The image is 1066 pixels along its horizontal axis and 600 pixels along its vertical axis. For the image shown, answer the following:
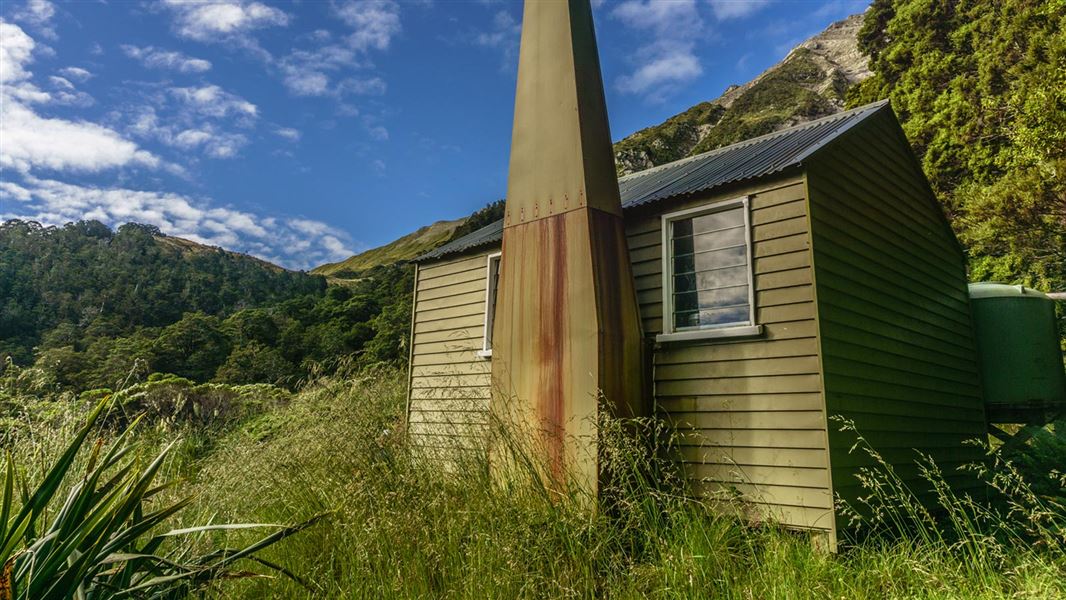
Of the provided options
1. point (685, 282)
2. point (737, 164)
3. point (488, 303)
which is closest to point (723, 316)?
point (685, 282)

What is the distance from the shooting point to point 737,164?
7.11 metres

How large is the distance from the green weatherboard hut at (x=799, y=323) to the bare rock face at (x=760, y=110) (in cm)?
2451

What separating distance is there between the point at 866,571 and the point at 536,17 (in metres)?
6.26

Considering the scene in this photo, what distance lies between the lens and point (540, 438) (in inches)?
216

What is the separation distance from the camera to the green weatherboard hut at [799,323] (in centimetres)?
540

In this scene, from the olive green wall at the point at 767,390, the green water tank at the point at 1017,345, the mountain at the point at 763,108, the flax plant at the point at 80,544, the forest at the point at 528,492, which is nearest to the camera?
the flax plant at the point at 80,544

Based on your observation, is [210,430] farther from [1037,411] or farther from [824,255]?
[1037,411]

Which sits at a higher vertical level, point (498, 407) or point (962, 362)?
point (962, 362)

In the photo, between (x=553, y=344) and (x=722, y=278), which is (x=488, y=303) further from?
(x=722, y=278)

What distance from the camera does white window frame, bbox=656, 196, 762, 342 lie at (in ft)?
19.2

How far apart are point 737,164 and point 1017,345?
4930 millimetres

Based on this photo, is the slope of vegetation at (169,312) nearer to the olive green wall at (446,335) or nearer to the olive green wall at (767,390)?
the olive green wall at (446,335)

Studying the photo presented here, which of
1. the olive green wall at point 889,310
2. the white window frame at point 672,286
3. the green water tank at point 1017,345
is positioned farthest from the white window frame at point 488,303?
the green water tank at point 1017,345

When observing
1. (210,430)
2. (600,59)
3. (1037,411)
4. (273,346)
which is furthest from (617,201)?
(273,346)
